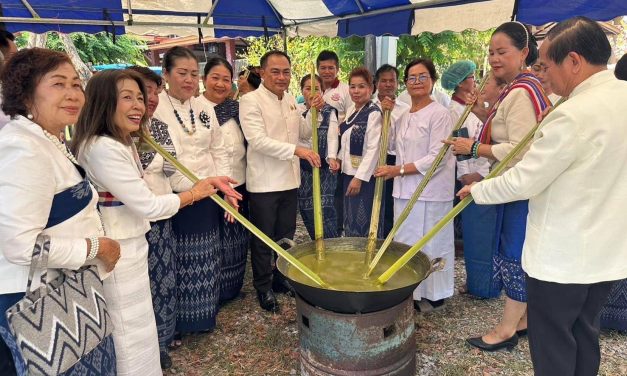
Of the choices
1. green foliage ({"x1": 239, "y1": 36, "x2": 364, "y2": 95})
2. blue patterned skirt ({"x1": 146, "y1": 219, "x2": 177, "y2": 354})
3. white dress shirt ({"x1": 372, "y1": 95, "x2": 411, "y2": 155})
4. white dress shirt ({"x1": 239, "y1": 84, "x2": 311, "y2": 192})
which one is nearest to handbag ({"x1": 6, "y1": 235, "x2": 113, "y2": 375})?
blue patterned skirt ({"x1": 146, "y1": 219, "x2": 177, "y2": 354})

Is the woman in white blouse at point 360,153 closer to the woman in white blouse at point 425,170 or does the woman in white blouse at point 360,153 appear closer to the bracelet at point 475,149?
the woman in white blouse at point 425,170

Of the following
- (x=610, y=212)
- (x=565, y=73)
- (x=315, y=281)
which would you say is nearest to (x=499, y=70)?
(x=565, y=73)

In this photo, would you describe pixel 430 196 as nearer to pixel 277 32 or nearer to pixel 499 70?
pixel 499 70

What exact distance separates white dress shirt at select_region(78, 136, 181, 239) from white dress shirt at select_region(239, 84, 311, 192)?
1.18m

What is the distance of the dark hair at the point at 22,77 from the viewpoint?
4.86 ft

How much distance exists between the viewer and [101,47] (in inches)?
527

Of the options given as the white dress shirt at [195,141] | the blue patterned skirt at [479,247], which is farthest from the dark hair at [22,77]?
the blue patterned skirt at [479,247]

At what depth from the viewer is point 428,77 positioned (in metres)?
3.00

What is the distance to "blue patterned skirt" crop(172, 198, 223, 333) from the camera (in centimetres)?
279

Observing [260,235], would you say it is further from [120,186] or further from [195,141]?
[195,141]

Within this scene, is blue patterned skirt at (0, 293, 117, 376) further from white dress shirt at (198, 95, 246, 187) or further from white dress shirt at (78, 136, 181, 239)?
white dress shirt at (198, 95, 246, 187)

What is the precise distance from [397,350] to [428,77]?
6.16 ft

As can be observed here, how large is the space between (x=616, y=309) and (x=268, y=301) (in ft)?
7.92

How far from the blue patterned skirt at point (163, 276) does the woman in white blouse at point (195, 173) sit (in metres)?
0.17
